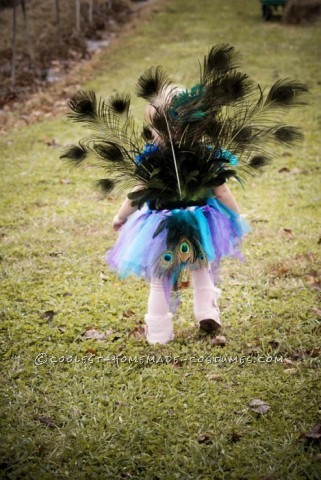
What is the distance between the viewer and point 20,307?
363cm

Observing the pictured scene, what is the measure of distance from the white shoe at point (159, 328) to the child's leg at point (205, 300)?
0.19m

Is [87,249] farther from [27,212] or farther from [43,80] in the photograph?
[43,80]

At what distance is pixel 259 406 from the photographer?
262 cm

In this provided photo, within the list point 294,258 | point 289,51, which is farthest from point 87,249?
point 289,51

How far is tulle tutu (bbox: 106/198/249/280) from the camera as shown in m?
2.90

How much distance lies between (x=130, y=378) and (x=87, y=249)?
1.89 meters

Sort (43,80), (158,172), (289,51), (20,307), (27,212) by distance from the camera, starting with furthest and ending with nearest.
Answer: (289,51)
(43,80)
(27,212)
(20,307)
(158,172)

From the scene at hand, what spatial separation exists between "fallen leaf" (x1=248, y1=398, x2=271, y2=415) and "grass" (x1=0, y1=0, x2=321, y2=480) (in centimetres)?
3

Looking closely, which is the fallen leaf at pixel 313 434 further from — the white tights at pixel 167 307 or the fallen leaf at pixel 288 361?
the white tights at pixel 167 307

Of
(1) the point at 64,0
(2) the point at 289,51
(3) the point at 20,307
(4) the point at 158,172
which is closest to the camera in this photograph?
(4) the point at 158,172

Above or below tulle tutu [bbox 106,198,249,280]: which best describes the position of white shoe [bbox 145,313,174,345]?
below

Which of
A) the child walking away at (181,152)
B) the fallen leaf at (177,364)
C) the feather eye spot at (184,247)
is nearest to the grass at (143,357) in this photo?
the fallen leaf at (177,364)

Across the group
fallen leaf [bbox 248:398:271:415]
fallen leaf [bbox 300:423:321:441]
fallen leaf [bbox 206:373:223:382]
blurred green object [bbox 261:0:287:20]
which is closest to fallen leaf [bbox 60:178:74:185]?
fallen leaf [bbox 206:373:223:382]

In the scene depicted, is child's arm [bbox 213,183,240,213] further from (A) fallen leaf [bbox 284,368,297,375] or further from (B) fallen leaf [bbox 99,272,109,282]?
(B) fallen leaf [bbox 99,272,109,282]
